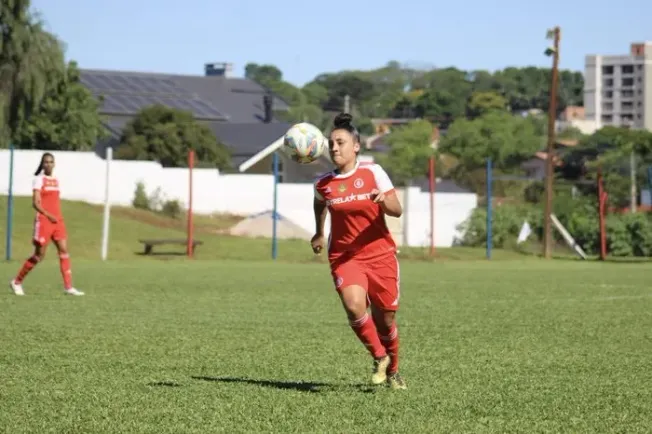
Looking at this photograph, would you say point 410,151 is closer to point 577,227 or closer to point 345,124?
point 577,227

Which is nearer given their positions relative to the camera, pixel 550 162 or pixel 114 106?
pixel 550 162

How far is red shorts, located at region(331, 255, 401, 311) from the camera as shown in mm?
9445

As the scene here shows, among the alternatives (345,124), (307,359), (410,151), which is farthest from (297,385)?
(410,151)

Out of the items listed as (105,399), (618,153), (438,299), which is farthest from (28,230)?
(618,153)

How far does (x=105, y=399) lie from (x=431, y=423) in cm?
233

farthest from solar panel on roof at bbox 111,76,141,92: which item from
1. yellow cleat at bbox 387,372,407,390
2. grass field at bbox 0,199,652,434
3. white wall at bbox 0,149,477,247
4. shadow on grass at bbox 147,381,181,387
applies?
yellow cleat at bbox 387,372,407,390

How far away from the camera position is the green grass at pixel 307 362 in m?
8.02

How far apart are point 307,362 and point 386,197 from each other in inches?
94.6

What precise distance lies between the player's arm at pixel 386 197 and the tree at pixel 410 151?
396 feet

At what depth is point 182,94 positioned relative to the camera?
101m

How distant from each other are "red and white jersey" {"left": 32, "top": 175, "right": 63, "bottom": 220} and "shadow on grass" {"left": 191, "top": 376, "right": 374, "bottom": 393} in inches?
374

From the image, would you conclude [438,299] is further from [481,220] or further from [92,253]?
[481,220]

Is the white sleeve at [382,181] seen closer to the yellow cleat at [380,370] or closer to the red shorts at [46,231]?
the yellow cleat at [380,370]

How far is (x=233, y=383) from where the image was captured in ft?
31.8
